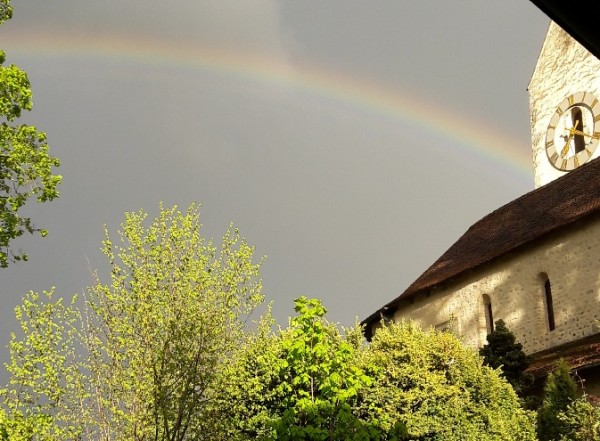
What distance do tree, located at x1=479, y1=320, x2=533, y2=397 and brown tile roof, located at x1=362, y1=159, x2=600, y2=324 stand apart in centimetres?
468

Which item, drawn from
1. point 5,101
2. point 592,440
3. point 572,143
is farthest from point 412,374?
point 572,143

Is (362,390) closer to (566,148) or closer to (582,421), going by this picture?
(582,421)

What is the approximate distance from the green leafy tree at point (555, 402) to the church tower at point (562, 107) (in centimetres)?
1978

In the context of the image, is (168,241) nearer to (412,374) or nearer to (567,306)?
(412,374)

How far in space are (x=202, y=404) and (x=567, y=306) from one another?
13817 mm

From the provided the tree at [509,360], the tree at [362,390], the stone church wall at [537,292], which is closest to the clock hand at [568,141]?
the stone church wall at [537,292]

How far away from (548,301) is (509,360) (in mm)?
4451

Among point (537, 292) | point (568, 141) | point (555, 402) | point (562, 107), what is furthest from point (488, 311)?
point (562, 107)

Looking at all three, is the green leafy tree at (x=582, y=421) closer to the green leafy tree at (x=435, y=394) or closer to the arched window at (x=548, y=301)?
the green leafy tree at (x=435, y=394)

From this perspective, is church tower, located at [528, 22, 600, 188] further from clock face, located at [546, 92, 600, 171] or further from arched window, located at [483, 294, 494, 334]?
arched window, located at [483, 294, 494, 334]

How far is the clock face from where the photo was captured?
123 ft

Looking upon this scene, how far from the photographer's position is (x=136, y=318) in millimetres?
16641

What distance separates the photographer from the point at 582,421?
17203mm

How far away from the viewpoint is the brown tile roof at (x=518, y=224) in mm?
26703
